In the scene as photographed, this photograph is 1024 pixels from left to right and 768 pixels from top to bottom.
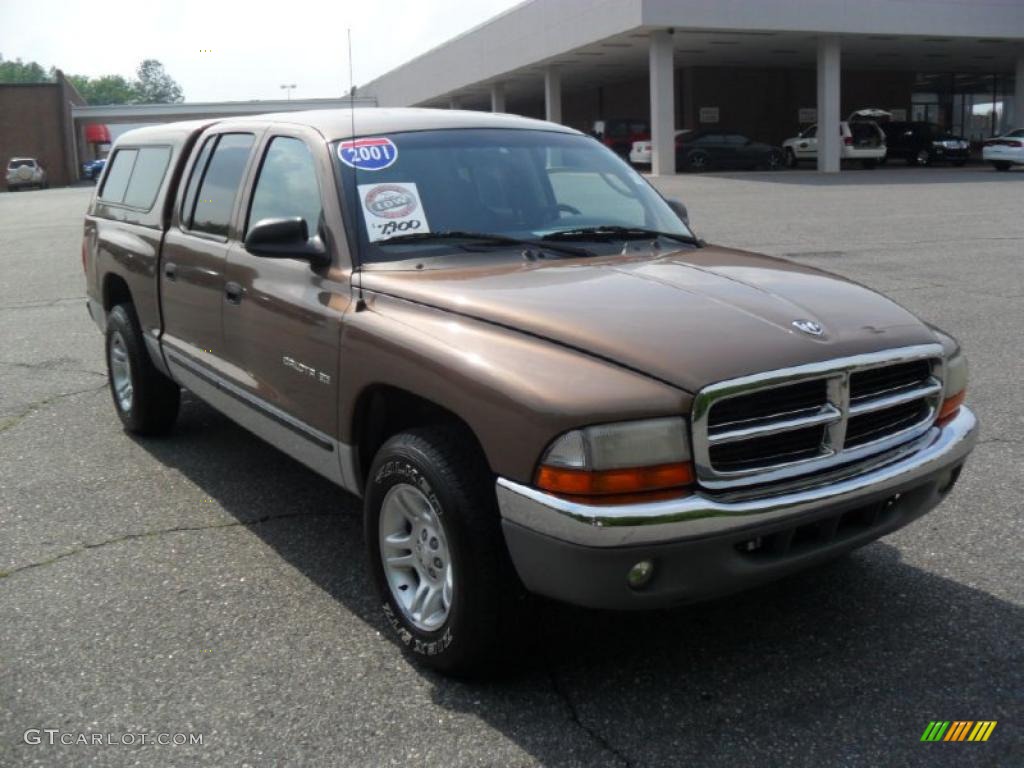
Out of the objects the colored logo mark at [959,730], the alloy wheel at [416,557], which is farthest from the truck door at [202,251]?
the colored logo mark at [959,730]

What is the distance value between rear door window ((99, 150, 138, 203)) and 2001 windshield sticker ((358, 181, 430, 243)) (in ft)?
9.79

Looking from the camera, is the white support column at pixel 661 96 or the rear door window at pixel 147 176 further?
the white support column at pixel 661 96

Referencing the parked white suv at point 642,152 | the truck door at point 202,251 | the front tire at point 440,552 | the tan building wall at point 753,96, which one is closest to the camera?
the front tire at point 440,552

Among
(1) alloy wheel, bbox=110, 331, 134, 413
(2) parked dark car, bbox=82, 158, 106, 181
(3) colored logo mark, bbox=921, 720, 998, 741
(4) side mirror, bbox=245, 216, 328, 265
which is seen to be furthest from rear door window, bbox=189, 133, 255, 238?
(2) parked dark car, bbox=82, 158, 106, 181

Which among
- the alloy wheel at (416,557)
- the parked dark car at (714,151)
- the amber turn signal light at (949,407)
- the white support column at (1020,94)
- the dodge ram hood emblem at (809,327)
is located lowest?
the alloy wheel at (416,557)

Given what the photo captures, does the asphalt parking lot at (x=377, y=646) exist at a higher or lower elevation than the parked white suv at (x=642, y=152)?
lower

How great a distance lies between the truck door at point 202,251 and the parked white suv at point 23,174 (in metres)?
58.0

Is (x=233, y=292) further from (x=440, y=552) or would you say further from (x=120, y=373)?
(x=120, y=373)

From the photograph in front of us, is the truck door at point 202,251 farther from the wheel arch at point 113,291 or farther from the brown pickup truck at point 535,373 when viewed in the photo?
the wheel arch at point 113,291

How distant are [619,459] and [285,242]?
68.1 inches

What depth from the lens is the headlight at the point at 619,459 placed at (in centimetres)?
285

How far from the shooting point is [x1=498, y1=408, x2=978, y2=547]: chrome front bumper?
283 centimetres

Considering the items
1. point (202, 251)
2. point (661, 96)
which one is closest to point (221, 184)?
point (202, 251)

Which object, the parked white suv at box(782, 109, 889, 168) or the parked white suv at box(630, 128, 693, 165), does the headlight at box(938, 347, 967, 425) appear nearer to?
the parked white suv at box(630, 128, 693, 165)
